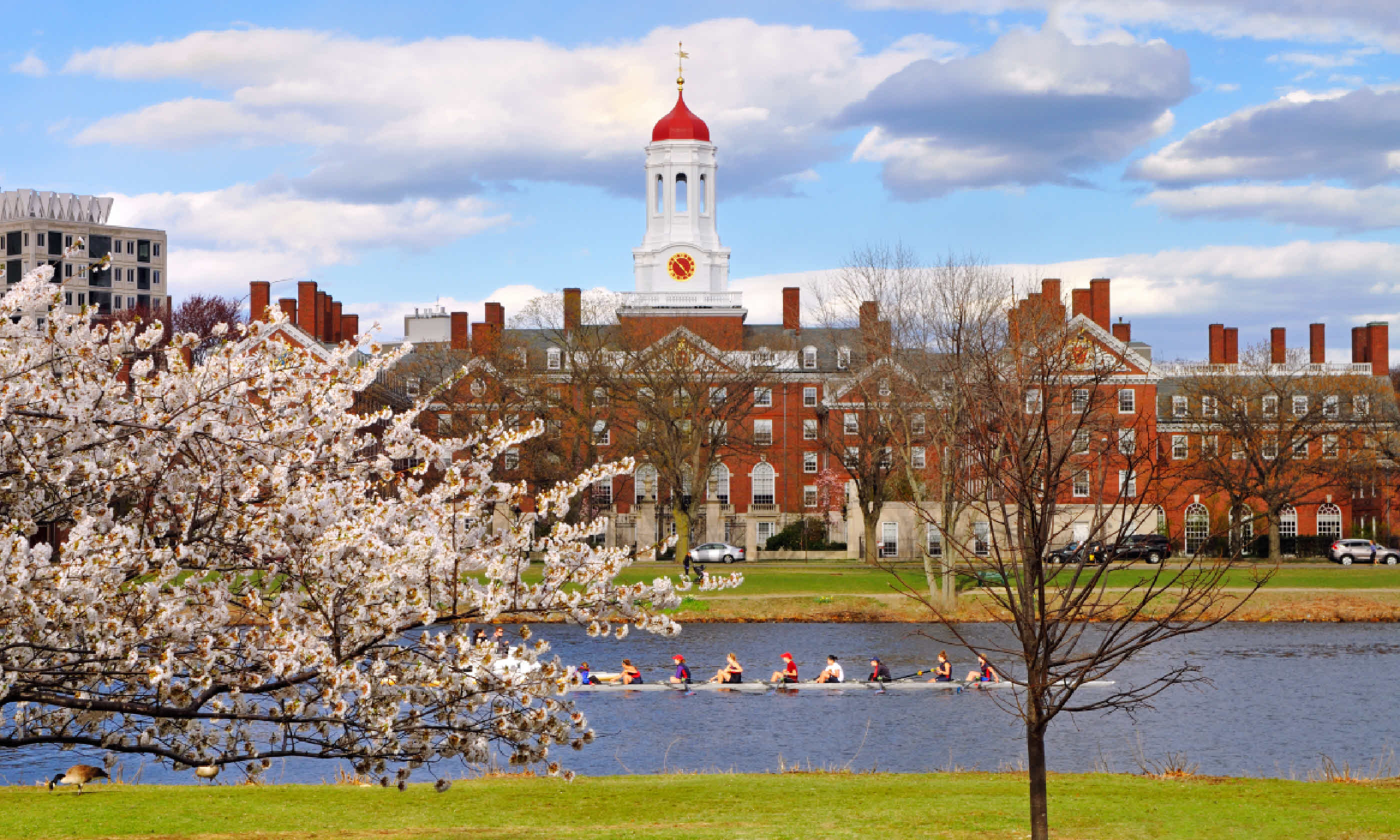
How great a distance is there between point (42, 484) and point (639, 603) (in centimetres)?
450

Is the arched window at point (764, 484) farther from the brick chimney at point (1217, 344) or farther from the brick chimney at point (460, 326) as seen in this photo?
the brick chimney at point (1217, 344)

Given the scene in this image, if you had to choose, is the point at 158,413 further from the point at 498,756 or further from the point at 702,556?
the point at 702,556

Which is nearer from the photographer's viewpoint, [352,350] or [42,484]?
[42,484]

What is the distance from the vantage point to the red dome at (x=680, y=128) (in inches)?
3927

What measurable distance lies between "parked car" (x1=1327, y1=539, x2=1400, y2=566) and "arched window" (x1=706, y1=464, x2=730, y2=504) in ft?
113

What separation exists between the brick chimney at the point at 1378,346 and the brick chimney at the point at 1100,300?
25.5 metres

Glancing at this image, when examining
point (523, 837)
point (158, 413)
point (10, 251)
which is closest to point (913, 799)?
point (523, 837)

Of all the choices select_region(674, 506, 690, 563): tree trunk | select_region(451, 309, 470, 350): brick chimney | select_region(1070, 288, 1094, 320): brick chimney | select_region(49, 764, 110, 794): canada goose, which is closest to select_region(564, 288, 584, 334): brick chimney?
select_region(451, 309, 470, 350): brick chimney

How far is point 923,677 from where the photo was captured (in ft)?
131

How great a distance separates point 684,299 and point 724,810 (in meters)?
79.6

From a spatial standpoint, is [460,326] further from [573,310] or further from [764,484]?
[764,484]

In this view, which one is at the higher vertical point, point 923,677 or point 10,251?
point 10,251

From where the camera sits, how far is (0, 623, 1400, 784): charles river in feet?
94.2

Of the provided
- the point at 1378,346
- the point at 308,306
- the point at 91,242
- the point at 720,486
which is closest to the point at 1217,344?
the point at 1378,346
